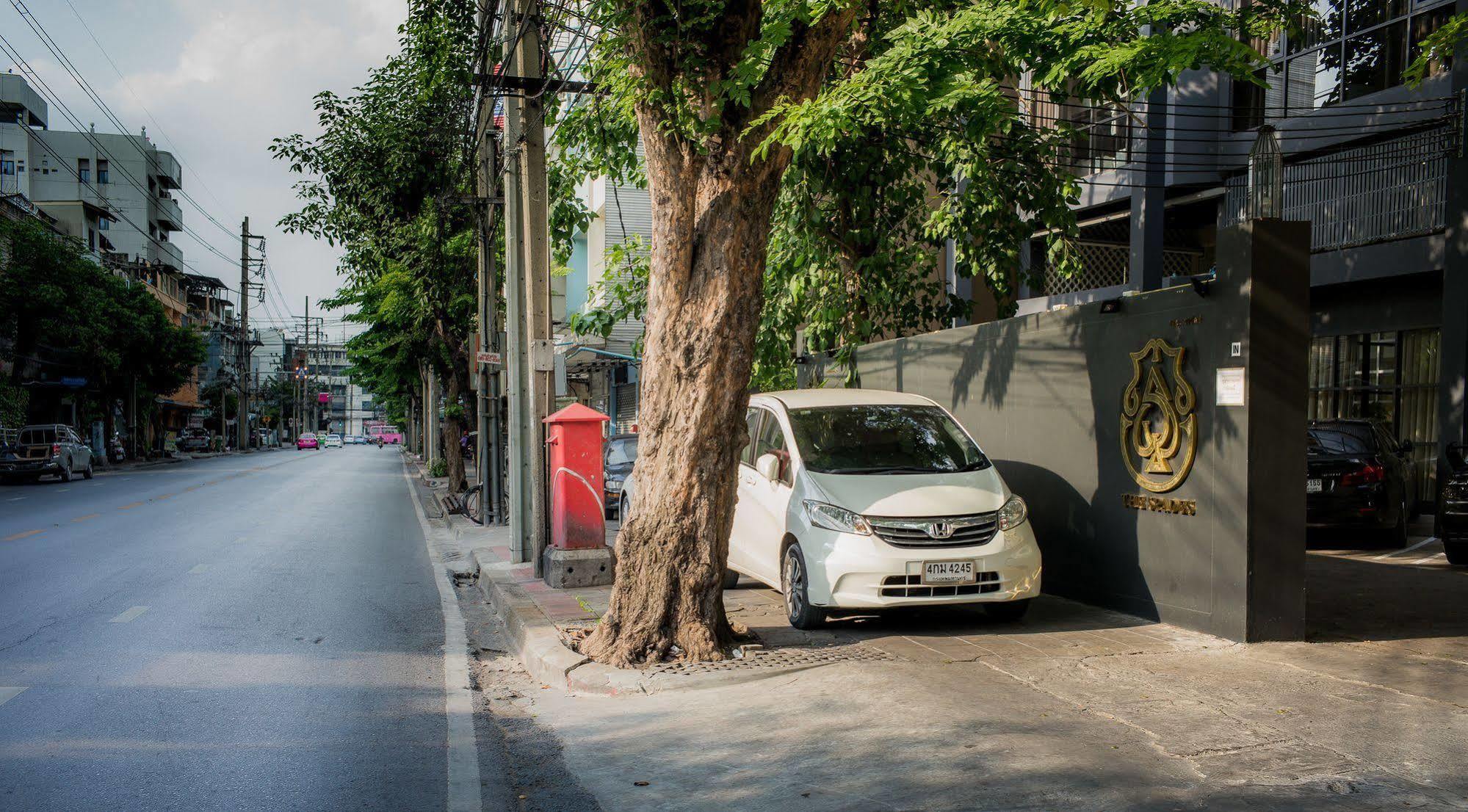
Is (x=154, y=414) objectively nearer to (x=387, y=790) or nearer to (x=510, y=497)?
(x=510, y=497)

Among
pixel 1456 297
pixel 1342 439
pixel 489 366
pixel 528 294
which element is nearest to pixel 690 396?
pixel 528 294

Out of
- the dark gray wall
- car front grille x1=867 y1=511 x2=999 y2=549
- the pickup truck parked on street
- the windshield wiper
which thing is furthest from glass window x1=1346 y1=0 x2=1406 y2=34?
the pickup truck parked on street

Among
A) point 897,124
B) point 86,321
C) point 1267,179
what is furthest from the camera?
point 86,321

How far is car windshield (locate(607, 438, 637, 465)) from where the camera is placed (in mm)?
19344

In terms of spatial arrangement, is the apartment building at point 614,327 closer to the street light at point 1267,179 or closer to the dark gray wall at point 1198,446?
the dark gray wall at point 1198,446

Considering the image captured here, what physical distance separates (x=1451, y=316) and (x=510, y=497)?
12808mm

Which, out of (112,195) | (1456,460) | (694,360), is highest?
(112,195)

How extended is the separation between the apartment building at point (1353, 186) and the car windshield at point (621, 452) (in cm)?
752

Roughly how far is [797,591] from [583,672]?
1.97m

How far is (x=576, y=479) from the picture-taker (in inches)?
431

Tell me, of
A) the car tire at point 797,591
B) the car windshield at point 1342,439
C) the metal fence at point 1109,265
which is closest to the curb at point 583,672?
the car tire at point 797,591

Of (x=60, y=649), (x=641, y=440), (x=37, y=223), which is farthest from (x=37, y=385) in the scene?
(x=641, y=440)

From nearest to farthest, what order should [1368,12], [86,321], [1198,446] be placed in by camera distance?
[1198,446], [1368,12], [86,321]

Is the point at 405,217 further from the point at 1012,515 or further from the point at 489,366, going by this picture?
the point at 1012,515
